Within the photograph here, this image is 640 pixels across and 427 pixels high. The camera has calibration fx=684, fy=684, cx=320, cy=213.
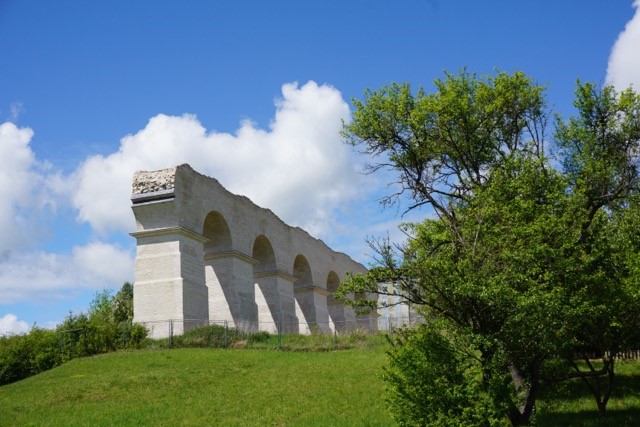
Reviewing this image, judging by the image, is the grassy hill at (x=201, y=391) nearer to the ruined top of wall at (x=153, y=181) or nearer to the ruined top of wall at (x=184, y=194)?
the ruined top of wall at (x=184, y=194)

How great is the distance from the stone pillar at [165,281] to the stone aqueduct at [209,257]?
0.11 feet

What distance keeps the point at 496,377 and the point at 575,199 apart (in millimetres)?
4050

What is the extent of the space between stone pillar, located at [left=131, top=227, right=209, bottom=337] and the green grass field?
350cm

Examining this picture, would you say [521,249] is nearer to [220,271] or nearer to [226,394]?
[226,394]

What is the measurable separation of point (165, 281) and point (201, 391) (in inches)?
359

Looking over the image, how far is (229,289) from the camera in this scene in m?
27.6

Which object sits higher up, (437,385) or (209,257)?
(209,257)

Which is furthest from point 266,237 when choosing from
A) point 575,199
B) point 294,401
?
point 575,199

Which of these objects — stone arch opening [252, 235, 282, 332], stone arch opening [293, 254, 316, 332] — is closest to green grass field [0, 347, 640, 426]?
stone arch opening [252, 235, 282, 332]

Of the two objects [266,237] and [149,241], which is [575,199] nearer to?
[149,241]

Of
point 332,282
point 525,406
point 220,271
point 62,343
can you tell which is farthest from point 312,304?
point 525,406

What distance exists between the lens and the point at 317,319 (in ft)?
120

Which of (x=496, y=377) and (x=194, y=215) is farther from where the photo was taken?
(x=194, y=215)

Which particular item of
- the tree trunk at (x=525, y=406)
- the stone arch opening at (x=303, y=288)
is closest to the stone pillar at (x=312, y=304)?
the stone arch opening at (x=303, y=288)
